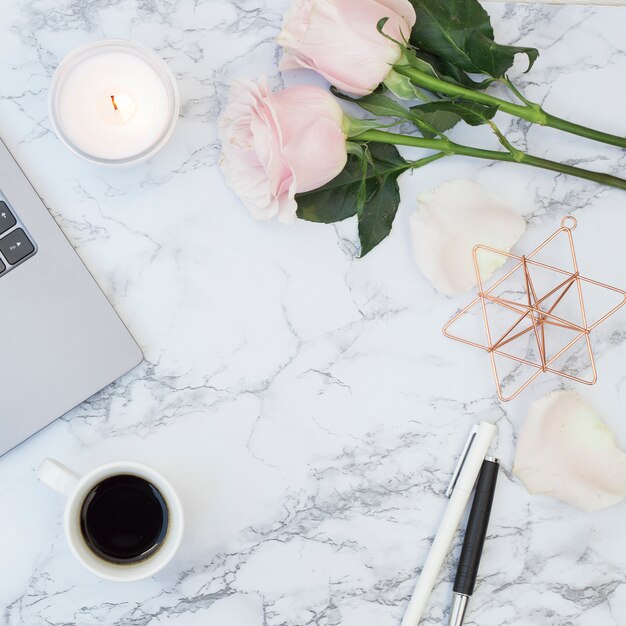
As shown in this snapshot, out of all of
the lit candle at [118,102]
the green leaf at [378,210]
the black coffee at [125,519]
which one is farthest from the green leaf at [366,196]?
the black coffee at [125,519]

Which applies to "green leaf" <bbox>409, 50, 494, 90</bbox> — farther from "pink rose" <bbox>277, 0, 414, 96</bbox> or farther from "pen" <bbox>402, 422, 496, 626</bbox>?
"pen" <bbox>402, 422, 496, 626</bbox>

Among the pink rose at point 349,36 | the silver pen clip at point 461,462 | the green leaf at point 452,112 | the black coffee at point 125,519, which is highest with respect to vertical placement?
the pink rose at point 349,36

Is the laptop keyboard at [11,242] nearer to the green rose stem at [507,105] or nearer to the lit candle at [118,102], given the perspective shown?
the lit candle at [118,102]

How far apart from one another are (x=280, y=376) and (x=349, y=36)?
25cm

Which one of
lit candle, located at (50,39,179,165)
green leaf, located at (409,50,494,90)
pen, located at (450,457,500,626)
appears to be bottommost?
pen, located at (450,457,500,626)

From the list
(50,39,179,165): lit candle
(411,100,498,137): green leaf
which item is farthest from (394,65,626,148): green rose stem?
(50,39,179,165): lit candle

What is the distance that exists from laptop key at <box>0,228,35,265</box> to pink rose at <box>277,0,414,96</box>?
0.74 feet

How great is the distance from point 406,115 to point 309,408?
8.9 inches

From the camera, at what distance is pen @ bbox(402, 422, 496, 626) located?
0.56m

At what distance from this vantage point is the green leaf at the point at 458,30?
0.52 meters

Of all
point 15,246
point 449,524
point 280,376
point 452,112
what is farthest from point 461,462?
point 15,246

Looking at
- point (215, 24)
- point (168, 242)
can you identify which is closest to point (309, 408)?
point (168, 242)

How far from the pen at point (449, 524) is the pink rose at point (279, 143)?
22 cm

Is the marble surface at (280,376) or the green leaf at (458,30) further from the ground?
the green leaf at (458,30)
